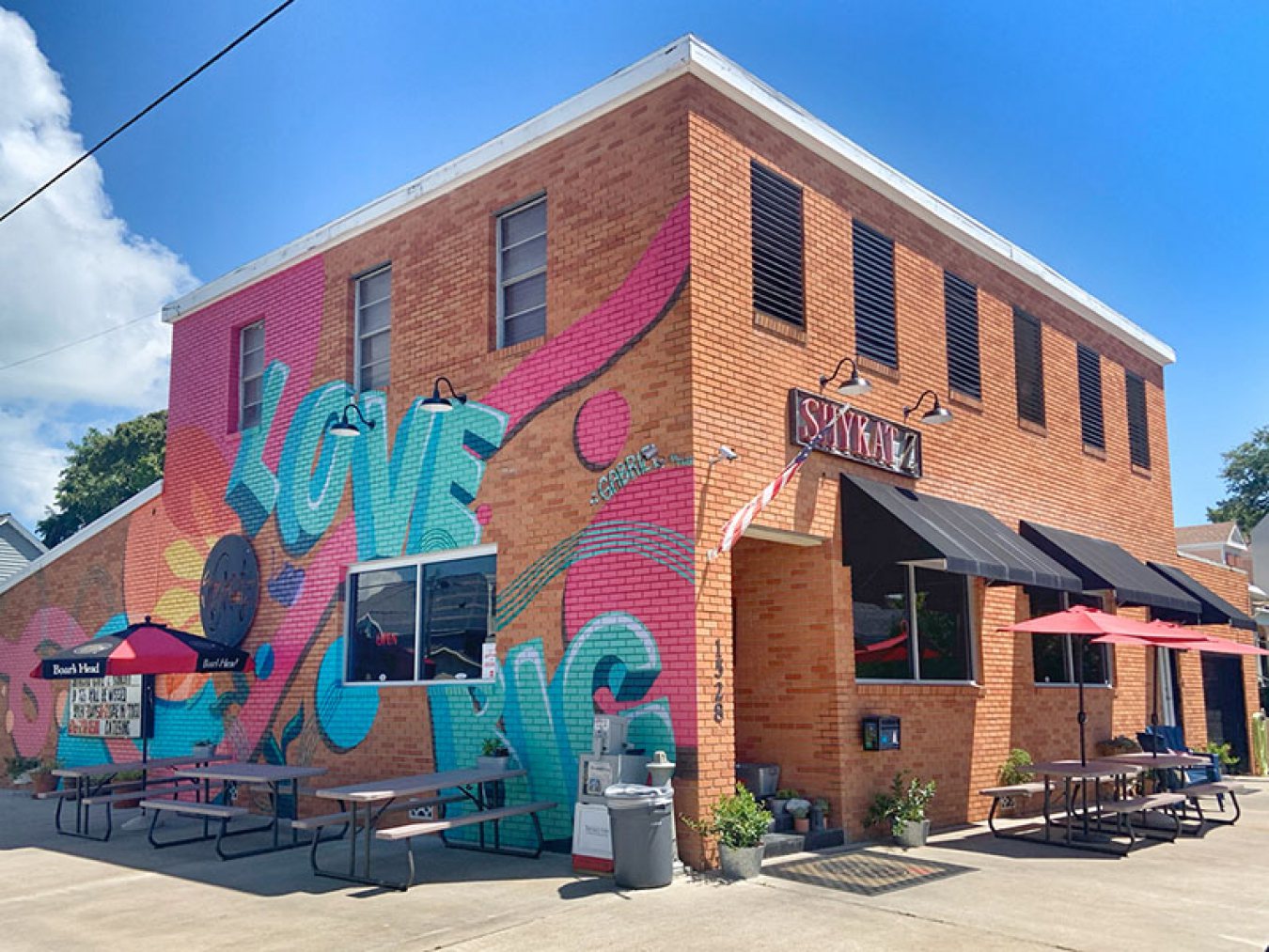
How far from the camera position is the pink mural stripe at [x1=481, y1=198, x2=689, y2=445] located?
1046cm

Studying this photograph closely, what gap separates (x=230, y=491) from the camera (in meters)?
15.6

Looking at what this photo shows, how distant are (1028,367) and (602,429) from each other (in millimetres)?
8185

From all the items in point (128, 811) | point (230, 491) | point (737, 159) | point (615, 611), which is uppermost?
point (737, 159)

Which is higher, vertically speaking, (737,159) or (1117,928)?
(737,159)

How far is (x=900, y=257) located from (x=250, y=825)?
10.2 metres

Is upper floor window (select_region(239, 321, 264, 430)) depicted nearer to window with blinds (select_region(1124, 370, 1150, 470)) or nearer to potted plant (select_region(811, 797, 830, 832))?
potted plant (select_region(811, 797, 830, 832))

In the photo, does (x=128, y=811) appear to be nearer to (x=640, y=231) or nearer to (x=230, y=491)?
(x=230, y=491)

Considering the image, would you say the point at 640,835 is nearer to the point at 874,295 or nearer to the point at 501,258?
the point at 501,258

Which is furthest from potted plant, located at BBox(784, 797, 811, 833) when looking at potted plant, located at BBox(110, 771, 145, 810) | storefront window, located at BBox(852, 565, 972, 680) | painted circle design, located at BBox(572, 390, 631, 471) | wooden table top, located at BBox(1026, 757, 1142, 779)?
potted plant, located at BBox(110, 771, 145, 810)

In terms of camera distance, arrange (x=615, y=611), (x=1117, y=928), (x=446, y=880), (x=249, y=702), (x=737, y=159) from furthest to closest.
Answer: (x=249, y=702)
(x=737, y=159)
(x=615, y=611)
(x=446, y=880)
(x=1117, y=928)

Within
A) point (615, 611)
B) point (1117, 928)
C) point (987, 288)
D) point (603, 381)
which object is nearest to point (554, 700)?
point (615, 611)

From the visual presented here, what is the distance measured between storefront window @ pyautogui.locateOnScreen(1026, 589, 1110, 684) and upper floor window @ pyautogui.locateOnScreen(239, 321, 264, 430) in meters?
10.8

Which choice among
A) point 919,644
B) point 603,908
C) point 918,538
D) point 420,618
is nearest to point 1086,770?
point 919,644

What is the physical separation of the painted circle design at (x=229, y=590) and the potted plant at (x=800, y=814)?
298 inches
